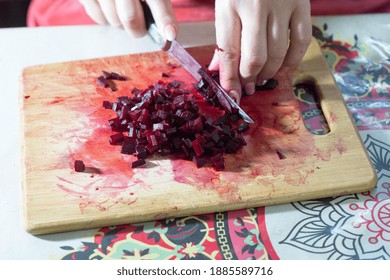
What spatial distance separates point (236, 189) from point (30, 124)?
0.69 meters

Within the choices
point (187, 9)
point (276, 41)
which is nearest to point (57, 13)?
point (187, 9)

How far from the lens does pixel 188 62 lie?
204 centimetres

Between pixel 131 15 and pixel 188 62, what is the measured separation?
256 millimetres

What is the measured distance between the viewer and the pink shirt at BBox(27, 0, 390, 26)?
237cm

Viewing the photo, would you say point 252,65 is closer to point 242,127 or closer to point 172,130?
point 242,127

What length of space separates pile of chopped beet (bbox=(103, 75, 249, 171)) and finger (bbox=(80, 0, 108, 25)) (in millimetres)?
491

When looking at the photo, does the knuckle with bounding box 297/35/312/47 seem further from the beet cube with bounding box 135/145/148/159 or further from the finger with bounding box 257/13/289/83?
the beet cube with bounding box 135/145/148/159

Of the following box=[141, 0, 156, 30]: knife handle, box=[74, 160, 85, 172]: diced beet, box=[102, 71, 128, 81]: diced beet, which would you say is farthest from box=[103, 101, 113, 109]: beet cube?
box=[141, 0, 156, 30]: knife handle

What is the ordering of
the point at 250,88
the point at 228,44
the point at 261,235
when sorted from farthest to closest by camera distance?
the point at 250,88, the point at 228,44, the point at 261,235

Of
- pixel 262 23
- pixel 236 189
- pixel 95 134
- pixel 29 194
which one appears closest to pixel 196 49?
pixel 262 23

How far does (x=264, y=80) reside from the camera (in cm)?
200

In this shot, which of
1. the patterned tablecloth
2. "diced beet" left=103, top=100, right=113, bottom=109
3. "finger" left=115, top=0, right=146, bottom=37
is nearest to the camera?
the patterned tablecloth
